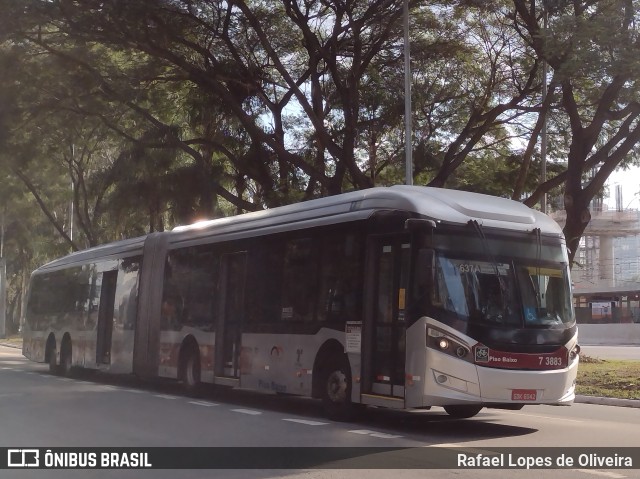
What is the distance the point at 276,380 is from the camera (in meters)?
14.5

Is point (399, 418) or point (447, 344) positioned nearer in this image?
point (447, 344)

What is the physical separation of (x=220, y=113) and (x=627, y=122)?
14194 mm

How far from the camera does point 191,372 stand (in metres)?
17.7

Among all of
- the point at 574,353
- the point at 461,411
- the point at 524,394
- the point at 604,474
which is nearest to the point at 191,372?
the point at 461,411

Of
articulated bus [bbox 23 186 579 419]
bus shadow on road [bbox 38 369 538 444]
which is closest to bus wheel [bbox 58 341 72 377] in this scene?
bus shadow on road [bbox 38 369 538 444]

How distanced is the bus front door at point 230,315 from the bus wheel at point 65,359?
9.11 metres

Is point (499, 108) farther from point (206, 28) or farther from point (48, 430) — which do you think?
point (48, 430)

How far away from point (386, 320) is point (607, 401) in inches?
292

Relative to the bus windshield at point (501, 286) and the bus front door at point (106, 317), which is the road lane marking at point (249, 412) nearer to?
the bus windshield at point (501, 286)

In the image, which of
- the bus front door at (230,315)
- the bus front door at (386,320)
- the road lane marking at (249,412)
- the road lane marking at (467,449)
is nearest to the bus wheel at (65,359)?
the bus front door at (230,315)

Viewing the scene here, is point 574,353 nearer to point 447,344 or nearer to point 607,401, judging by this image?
point 447,344

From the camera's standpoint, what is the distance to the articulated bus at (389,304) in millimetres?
11320

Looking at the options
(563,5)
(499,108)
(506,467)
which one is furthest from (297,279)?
(499,108)

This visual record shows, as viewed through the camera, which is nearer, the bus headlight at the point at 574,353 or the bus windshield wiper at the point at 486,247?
the bus windshield wiper at the point at 486,247
